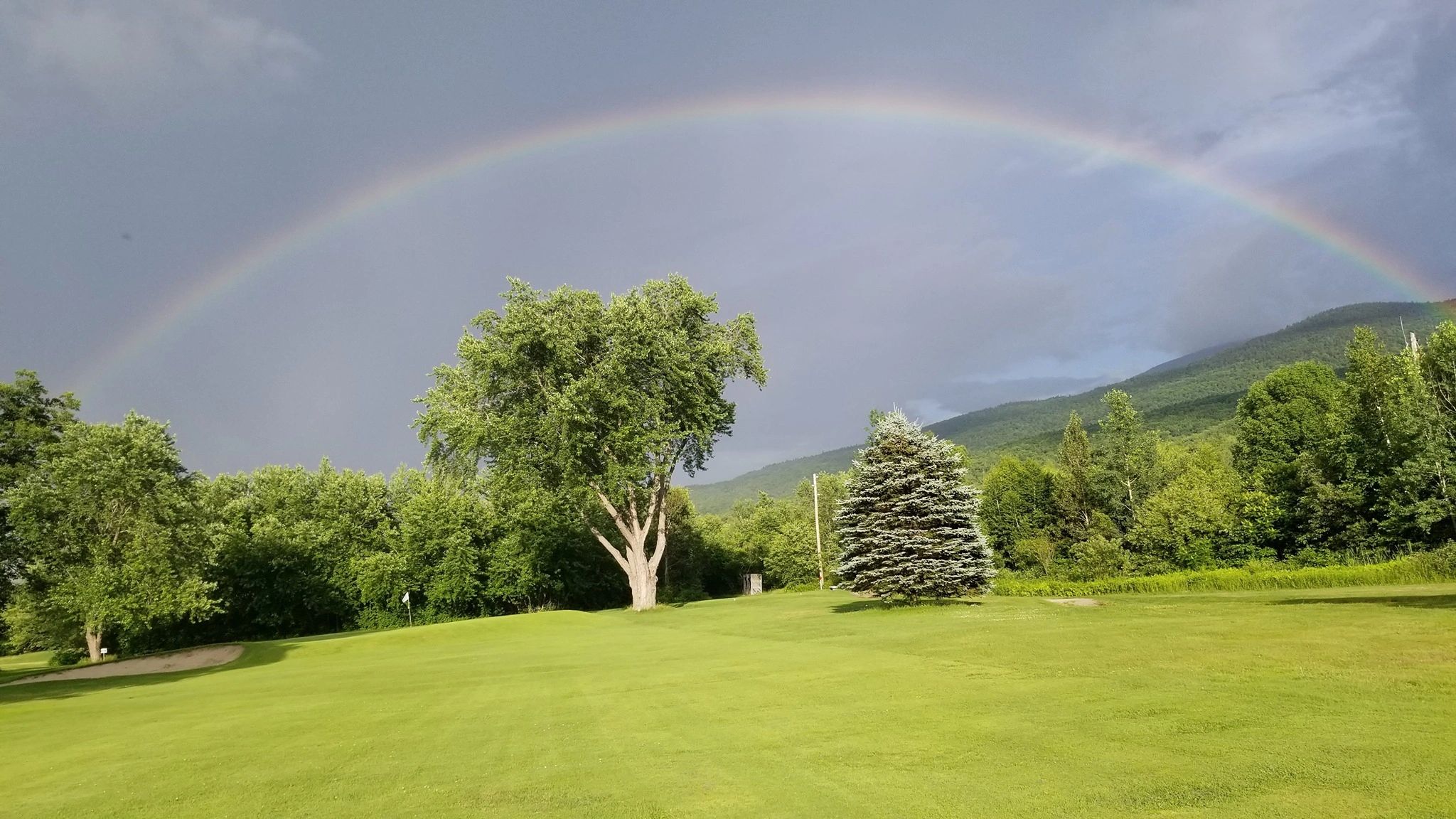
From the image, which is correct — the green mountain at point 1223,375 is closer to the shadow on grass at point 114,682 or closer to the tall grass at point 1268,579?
the tall grass at point 1268,579

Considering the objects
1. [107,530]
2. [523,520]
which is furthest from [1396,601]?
[107,530]

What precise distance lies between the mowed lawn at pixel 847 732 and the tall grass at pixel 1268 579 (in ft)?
40.0

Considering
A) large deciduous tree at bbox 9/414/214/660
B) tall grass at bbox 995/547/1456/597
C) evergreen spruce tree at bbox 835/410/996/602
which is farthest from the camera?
large deciduous tree at bbox 9/414/214/660

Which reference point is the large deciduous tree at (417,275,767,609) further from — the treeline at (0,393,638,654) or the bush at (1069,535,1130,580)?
the bush at (1069,535,1130,580)

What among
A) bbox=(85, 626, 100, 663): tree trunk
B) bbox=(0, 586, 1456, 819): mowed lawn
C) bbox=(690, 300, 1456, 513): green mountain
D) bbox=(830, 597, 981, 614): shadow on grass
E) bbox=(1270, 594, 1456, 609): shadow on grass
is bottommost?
bbox=(85, 626, 100, 663): tree trunk

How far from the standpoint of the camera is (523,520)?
2474 inches

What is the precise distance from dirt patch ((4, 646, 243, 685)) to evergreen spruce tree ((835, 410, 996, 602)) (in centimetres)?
2697

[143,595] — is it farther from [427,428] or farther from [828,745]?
[828,745]

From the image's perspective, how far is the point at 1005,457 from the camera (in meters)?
92.9

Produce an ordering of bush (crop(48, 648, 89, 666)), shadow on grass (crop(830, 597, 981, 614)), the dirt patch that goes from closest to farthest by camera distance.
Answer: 1. the dirt patch
2. shadow on grass (crop(830, 597, 981, 614))
3. bush (crop(48, 648, 89, 666))

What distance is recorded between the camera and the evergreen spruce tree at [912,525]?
31094 mm

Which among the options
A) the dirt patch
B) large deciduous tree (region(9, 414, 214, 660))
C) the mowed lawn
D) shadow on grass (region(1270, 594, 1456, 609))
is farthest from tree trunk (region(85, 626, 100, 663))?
shadow on grass (region(1270, 594, 1456, 609))

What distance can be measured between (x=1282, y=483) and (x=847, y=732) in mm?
52506

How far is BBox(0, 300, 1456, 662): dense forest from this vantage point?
4038cm
